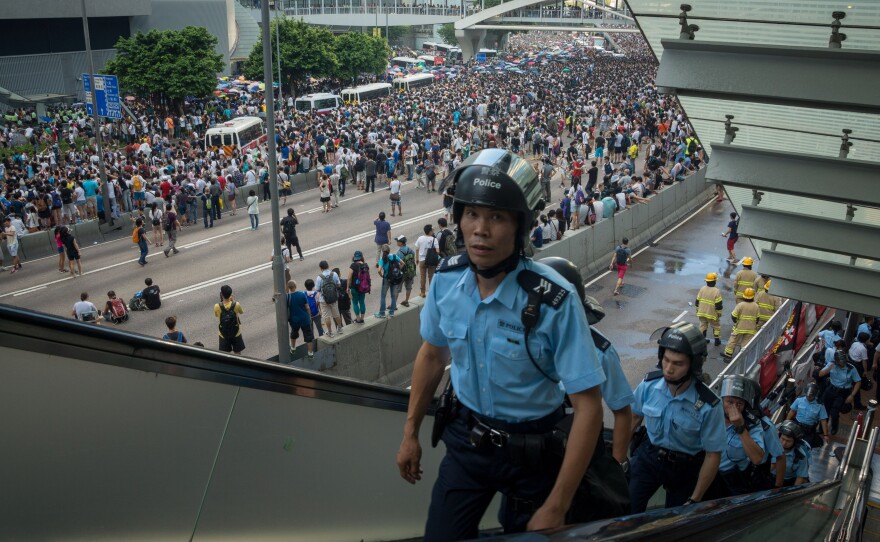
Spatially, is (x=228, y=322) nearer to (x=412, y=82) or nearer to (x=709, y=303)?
(x=709, y=303)

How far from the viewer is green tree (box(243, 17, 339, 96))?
51.0 meters

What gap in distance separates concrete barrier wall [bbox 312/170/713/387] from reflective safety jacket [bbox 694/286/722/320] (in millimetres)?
3687

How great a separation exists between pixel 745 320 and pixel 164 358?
514 inches

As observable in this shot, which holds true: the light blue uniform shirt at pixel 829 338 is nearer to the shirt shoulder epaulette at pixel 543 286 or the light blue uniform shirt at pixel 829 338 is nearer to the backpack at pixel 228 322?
the backpack at pixel 228 322

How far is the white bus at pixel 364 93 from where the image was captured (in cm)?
4797

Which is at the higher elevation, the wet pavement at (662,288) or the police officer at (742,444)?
the police officer at (742,444)

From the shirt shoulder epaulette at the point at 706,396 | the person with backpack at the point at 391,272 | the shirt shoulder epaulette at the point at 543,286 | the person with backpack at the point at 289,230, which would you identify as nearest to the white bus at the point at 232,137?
the person with backpack at the point at 289,230

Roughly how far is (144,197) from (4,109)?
2350 centimetres

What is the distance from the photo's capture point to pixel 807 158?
8789mm

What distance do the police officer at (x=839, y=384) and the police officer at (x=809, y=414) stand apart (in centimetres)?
191

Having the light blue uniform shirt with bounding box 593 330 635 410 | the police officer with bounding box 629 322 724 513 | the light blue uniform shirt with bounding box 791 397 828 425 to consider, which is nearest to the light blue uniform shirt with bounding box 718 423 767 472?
the police officer with bounding box 629 322 724 513

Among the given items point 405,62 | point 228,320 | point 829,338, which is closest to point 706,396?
point 829,338

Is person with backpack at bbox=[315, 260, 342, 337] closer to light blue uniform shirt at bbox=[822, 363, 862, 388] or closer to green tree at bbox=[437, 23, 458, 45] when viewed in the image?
light blue uniform shirt at bbox=[822, 363, 862, 388]

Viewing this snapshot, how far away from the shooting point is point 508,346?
2.72 metres
